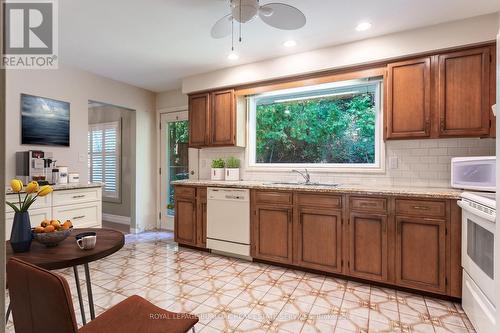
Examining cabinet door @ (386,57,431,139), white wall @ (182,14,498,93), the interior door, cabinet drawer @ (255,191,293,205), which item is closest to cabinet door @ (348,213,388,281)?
cabinet drawer @ (255,191,293,205)

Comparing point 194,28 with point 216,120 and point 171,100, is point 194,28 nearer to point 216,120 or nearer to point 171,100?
point 216,120

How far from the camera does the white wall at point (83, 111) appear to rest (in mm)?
3090

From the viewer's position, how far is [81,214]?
331cm

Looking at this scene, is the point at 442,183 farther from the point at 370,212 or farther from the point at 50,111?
the point at 50,111

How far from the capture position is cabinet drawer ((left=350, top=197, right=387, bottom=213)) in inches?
99.2

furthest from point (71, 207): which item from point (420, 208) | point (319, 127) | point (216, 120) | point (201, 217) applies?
point (420, 208)

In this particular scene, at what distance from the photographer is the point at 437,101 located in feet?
8.45

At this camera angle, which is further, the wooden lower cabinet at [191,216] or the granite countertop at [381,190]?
the wooden lower cabinet at [191,216]

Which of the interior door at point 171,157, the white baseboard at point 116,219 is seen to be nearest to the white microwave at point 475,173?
the interior door at point 171,157

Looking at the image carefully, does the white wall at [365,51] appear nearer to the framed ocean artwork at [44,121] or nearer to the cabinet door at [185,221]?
the cabinet door at [185,221]

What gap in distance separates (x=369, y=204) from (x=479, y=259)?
2.98 feet

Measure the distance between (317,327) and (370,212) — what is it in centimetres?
119

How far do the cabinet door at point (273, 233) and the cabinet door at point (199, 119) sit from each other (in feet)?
4.89

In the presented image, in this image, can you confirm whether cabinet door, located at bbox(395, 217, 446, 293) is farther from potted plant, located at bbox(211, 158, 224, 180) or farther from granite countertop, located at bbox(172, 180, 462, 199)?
potted plant, located at bbox(211, 158, 224, 180)
